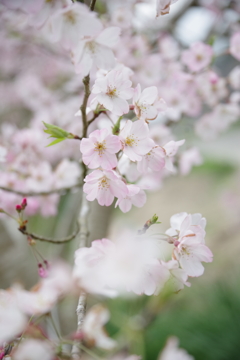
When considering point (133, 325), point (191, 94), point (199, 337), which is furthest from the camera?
point (199, 337)

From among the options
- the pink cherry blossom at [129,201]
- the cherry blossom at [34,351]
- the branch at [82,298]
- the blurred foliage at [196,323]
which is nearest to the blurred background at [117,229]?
the blurred foliage at [196,323]

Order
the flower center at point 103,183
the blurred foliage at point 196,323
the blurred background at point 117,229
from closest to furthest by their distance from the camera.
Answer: the flower center at point 103,183 < the blurred background at point 117,229 < the blurred foliage at point 196,323

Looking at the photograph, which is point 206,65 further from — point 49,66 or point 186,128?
point 49,66

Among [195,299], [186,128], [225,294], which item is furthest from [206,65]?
[195,299]

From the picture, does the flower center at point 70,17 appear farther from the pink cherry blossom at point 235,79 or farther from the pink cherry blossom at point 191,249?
the pink cherry blossom at point 235,79

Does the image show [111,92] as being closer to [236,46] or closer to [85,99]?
[85,99]

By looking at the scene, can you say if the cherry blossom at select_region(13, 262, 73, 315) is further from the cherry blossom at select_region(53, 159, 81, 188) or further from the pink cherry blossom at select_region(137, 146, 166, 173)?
the cherry blossom at select_region(53, 159, 81, 188)
